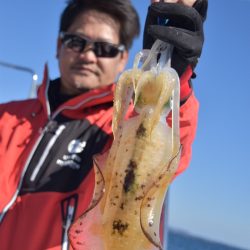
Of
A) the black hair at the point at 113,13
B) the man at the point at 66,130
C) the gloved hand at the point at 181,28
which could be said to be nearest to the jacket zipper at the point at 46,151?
the man at the point at 66,130

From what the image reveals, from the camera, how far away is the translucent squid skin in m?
1.75

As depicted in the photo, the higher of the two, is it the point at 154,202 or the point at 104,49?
the point at 104,49

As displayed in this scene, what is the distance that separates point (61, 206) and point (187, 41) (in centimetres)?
156

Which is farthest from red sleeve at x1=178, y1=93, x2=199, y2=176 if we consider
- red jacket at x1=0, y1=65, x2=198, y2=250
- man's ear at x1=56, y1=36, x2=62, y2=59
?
man's ear at x1=56, y1=36, x2=62, y2=59

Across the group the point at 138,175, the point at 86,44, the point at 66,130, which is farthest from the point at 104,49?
the point at 138,175

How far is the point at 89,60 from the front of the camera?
391cm

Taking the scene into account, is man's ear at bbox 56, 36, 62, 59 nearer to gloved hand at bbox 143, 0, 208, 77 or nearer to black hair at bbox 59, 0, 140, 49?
black hair at bbox 59, 0, 140, 49

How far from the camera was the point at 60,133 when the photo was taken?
370 centimetres

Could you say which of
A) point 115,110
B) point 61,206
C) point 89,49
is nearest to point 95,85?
point 89,49

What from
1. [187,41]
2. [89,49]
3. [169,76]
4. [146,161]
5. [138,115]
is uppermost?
[89,49]

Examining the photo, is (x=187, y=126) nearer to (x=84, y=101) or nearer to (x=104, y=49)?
(x=84, y=101)

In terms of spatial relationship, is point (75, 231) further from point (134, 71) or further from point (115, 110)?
point (134, 71)

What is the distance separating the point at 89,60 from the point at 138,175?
7.46ft

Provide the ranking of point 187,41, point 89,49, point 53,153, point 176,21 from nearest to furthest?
point 187,41 → point 176,21 → point 53,153 → point 89,49
